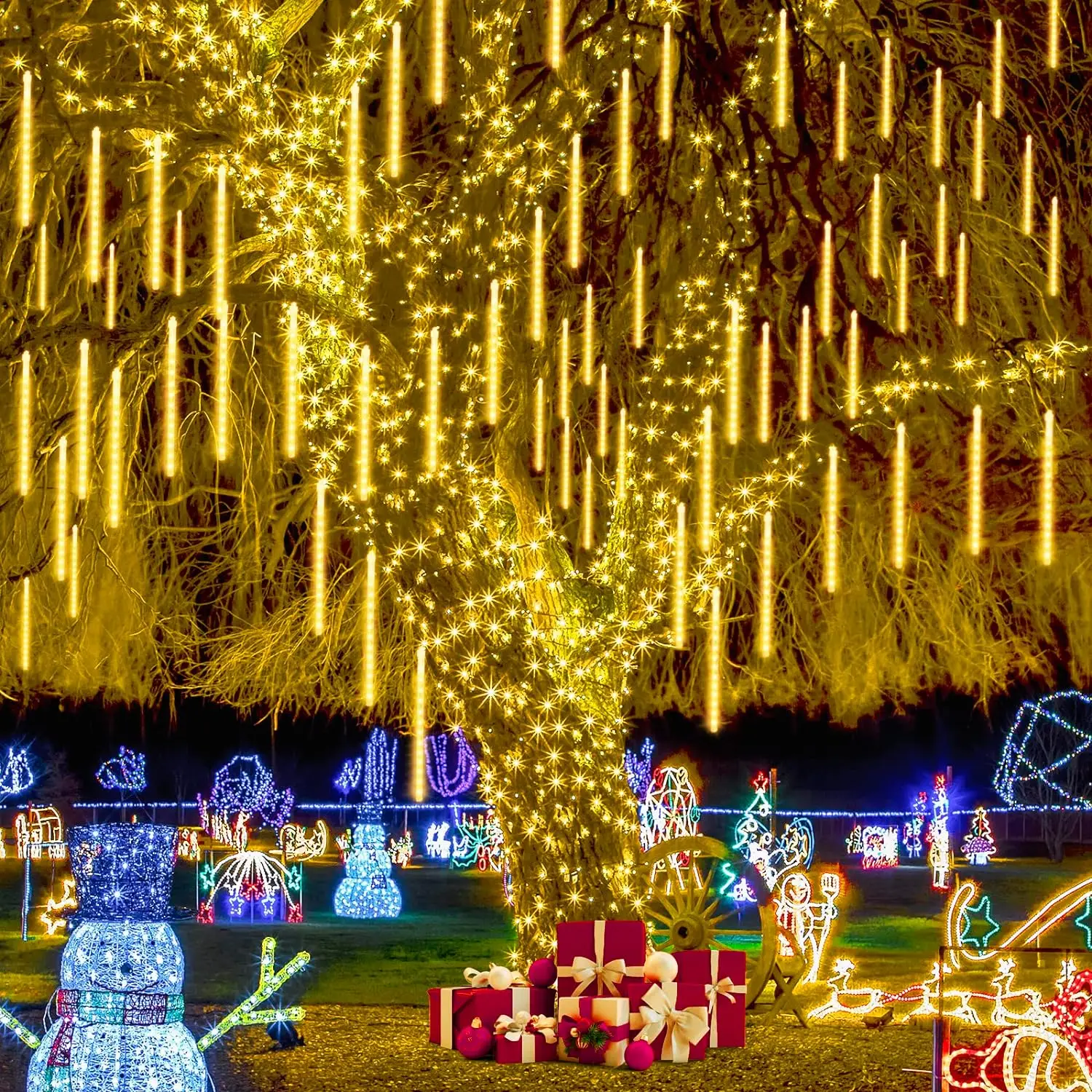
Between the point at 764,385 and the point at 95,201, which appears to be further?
the point at 764,385

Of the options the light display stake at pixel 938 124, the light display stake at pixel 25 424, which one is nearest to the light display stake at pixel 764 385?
the light display stake at pixel 938 124

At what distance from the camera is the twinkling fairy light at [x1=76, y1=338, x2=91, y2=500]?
9.36m

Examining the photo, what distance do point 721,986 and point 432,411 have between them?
3364mm

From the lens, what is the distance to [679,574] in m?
10.4

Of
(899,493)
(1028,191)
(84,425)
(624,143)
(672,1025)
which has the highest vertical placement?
(1028,191)

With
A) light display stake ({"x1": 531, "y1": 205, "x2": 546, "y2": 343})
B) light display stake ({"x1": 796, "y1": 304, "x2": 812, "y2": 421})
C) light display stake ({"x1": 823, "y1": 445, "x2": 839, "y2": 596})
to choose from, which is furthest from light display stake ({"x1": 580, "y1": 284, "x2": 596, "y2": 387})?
light display stake ({"x1": 823, "y1": 445, "x2": 839, "y2": 596})

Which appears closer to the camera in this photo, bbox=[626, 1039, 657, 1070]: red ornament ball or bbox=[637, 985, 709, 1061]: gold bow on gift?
bbox=[626, 1039, 657, 1070]: red ornament ball

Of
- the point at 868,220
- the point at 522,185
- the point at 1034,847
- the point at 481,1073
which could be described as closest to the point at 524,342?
the point at 522,185

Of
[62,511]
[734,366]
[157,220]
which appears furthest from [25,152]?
[734,366]

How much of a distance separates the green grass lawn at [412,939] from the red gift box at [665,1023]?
3091 mm

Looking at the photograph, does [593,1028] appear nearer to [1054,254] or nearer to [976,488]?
[976,488]

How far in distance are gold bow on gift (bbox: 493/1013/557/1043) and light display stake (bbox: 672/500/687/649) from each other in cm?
234

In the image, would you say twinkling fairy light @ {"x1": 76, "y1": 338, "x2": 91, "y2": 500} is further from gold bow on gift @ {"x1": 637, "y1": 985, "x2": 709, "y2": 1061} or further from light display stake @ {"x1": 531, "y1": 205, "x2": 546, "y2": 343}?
gold bow on gift @ {"x1": 637, "y1": 985, "x2": 709, "y2": 1061}

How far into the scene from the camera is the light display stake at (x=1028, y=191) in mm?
10875
